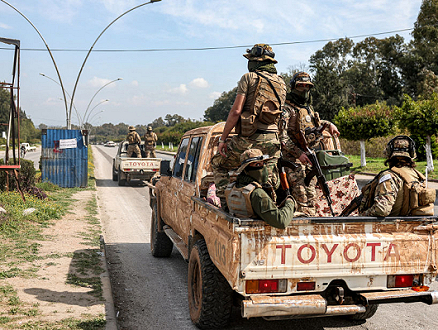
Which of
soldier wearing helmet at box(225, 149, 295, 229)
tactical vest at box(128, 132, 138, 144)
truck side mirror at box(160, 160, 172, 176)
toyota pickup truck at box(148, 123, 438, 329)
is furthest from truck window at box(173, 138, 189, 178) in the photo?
tactical vest at box(128, 132, 138, 144)

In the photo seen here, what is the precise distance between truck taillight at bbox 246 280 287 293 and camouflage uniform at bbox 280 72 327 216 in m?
1.52

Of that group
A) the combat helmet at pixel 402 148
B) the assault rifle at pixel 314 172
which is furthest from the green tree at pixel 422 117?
the combat helmet at pixel 402 148

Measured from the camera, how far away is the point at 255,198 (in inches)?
141

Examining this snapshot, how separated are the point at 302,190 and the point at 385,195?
4.39ft

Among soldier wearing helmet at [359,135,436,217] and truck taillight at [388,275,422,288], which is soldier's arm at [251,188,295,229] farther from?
truck taillight at [388,275,422,288]

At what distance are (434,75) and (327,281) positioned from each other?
1987 inches

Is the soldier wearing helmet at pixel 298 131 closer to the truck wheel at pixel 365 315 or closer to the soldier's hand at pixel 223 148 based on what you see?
the soldier's hand at pixel 223 148

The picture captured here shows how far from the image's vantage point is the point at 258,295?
11.5ft

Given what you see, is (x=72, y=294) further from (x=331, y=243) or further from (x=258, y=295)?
(x=331, y=243)

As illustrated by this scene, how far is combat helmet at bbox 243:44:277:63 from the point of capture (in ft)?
15.8

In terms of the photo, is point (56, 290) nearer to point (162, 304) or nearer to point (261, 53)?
point (162, 304)

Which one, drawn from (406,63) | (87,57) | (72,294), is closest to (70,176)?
(87,57)

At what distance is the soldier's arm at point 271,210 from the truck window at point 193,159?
1982 mm

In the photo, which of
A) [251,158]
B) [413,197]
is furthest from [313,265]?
[413,197]
